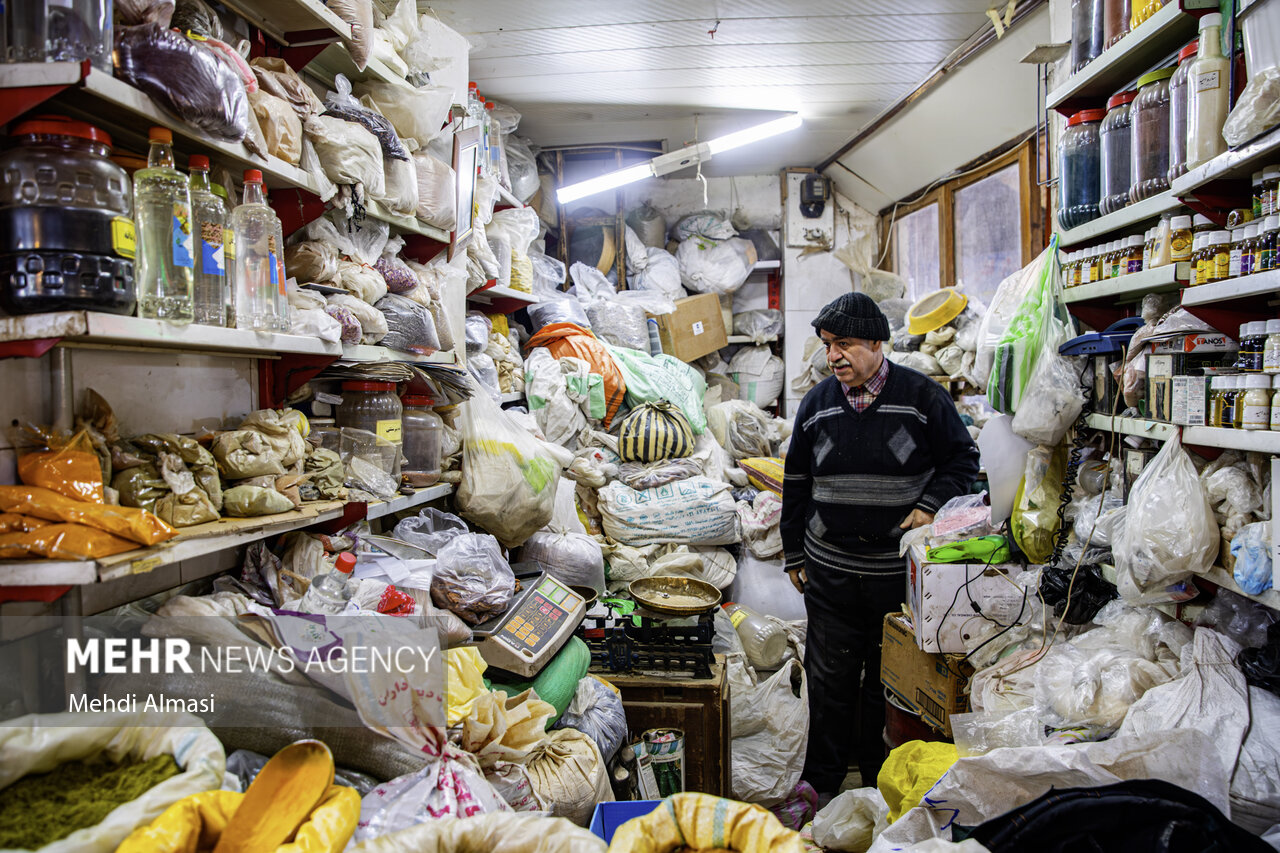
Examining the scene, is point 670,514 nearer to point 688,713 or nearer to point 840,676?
point 840,676

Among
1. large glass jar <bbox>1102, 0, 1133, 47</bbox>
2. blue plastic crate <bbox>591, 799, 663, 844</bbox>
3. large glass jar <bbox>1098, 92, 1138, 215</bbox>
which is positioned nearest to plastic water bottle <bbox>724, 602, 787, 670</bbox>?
blue plastic crate <bbox>591, 799, 663, 844</bbox>

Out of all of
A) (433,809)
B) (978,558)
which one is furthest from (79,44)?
(978,558)

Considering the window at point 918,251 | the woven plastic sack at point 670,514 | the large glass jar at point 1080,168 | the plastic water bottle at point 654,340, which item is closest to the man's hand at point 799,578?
the woven plastic sack at point 670,514

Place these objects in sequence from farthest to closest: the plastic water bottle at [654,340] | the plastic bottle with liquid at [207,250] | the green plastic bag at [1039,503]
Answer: the plastic water bottle at [654,340] → the green plastic bag at [1039,503] → the plastic bottle with liquid at [207,250]

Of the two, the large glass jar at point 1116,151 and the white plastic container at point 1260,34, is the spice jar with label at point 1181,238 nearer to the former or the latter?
the large glass jar at point 1116,151

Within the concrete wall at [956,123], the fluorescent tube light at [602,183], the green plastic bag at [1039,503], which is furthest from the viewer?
the fluorescent tube light at [602,183]

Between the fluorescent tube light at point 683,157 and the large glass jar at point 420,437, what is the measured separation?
9.03 feet

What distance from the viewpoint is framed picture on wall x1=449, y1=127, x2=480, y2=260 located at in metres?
2.69

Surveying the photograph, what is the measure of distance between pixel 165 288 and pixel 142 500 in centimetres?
37

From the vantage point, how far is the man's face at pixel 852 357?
2703mm

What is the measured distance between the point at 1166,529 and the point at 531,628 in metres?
1.54

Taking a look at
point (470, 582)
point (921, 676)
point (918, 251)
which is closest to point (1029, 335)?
point (921, 676)

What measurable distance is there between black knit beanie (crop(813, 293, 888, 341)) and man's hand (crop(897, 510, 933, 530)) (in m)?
0.63

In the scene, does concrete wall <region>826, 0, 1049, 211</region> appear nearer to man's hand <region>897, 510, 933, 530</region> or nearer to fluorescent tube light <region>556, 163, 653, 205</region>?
fluorescent tube light <region>556, 163, 653, 205</region>
